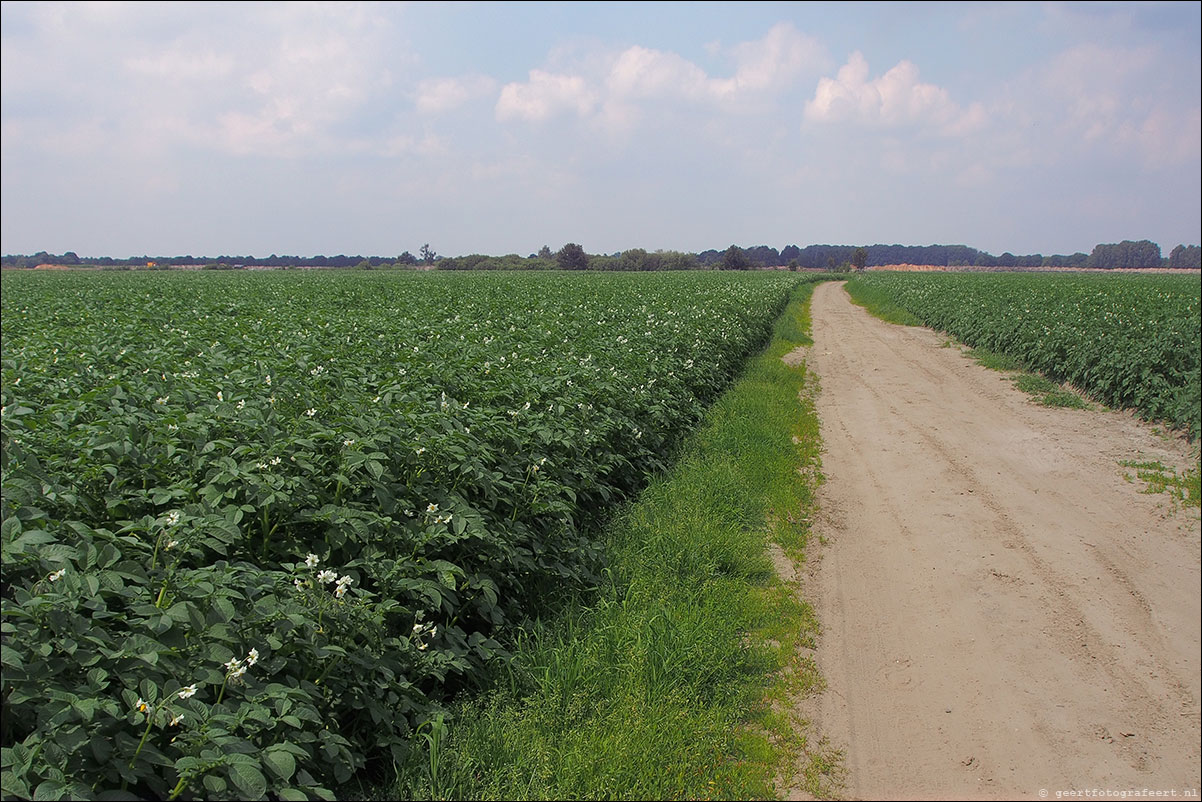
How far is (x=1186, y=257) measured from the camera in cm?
187

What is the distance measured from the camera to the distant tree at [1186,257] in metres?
1.75

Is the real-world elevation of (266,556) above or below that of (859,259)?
below

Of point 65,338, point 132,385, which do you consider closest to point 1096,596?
point 132,385

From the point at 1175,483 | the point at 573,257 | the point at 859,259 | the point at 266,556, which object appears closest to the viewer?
the point at 1175,483

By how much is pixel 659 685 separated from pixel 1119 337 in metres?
3.19

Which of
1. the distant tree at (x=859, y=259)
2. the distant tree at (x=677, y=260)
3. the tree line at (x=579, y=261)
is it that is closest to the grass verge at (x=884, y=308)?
the tree line at (x=579, y=261)

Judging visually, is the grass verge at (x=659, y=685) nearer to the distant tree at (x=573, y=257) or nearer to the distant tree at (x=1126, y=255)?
the distant tree at (x=1126, y=255)

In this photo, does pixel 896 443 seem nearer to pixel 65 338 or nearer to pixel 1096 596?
pixel 1096 596

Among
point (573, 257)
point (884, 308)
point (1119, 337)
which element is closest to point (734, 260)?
point (573, 257)

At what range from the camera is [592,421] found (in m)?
6.29

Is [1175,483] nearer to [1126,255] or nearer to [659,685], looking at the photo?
[1126,255]

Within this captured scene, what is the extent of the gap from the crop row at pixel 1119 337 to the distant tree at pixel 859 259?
104 metres

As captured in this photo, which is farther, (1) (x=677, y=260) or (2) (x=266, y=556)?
(1) (x=677, y=260)

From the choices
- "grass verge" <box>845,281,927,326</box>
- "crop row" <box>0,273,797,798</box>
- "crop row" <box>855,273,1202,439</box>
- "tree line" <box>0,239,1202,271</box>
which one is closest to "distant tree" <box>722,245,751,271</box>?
"tree line" <box>0,239,1202,271</box>
